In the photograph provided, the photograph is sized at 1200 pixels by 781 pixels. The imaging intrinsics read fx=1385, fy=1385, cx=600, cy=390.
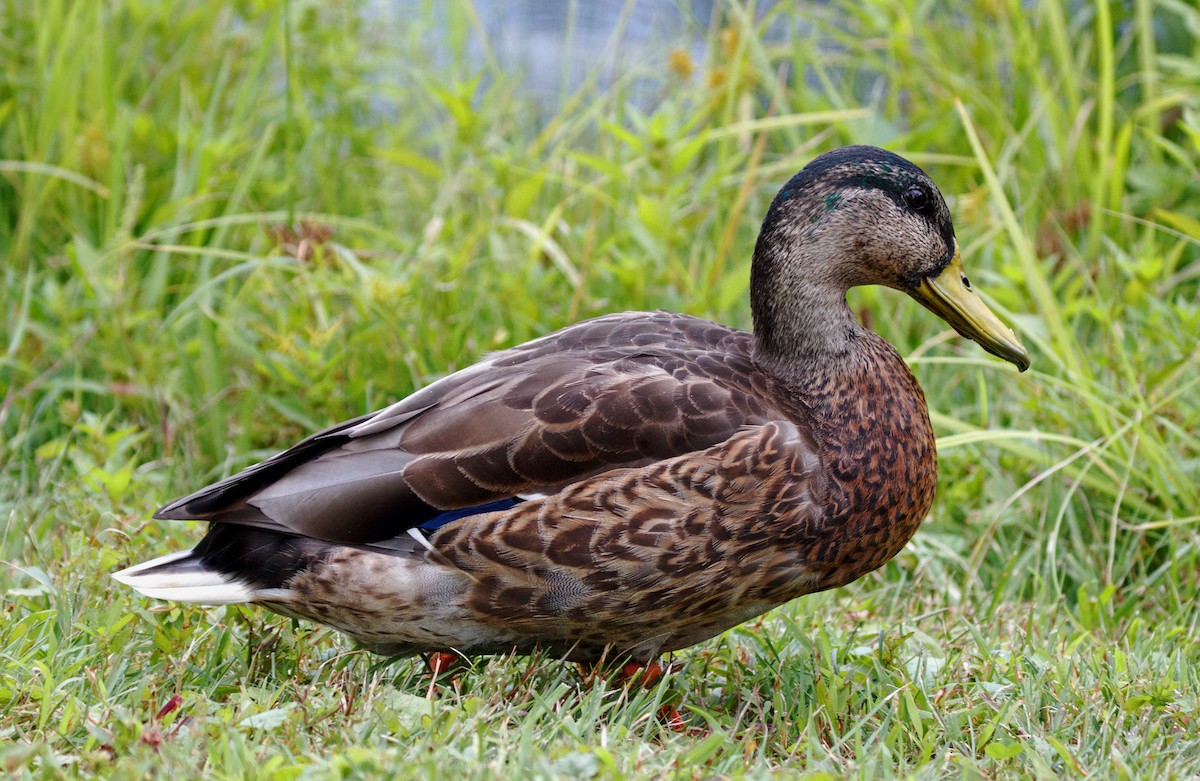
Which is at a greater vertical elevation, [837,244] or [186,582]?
[837,244]

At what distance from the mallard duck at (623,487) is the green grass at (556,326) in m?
0.16

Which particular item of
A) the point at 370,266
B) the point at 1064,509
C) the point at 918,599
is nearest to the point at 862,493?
the point at 918,599

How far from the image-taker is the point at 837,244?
313 cm

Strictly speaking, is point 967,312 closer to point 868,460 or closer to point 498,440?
point 868,460

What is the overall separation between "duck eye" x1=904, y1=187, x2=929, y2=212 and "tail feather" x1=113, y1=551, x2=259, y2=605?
1683 mm

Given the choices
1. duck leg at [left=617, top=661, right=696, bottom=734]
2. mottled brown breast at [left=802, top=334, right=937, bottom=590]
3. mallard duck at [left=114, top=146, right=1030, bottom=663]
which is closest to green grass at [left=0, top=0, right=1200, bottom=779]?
duck leg at [left=617, top=661, right=696, bottom=734]

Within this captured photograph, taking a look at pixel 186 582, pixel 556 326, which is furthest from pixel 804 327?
pixel 556 326

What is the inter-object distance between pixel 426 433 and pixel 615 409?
16.5 inches

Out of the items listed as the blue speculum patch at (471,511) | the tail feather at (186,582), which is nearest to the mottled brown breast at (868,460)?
the blue speculum patch at (471,511)

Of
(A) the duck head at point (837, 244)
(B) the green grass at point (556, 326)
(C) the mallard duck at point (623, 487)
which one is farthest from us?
(A) the duck head at point (837, 244)

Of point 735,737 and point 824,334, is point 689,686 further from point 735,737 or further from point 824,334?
point 824,334

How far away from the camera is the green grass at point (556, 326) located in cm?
267

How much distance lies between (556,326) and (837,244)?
5.34ft

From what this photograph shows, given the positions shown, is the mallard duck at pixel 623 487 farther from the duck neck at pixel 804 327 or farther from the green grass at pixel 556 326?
the green grass at pixel 556 326
